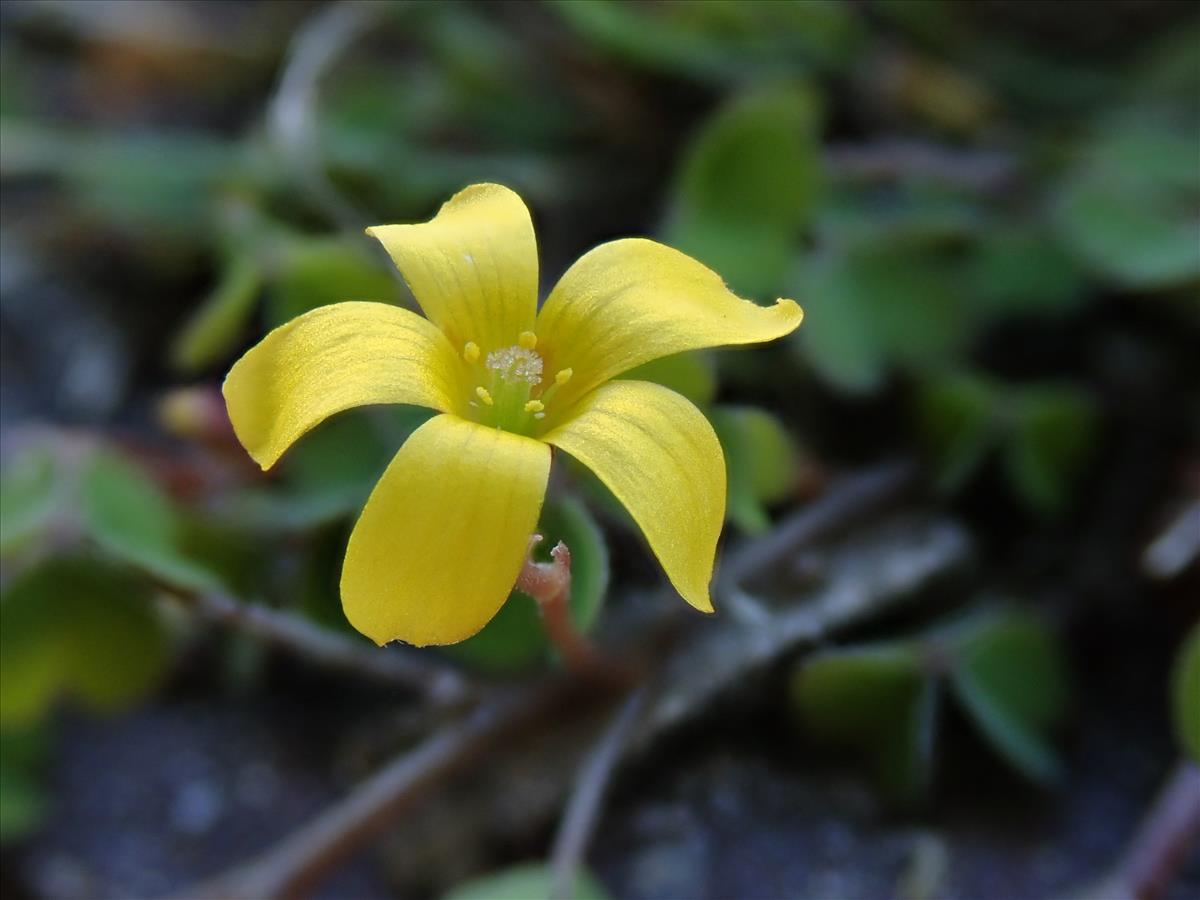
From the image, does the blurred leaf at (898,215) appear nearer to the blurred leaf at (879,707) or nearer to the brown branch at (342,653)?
the blurred leaf at (879,707)

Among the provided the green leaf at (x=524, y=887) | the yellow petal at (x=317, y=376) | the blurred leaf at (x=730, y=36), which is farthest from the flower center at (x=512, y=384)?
the blurred leaf at (x=730, y=36)

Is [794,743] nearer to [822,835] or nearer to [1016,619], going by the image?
[822,835]

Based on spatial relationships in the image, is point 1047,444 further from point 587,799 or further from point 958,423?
A: point 587,799

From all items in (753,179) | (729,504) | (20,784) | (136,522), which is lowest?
(20,784)

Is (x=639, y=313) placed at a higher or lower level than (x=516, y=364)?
higher

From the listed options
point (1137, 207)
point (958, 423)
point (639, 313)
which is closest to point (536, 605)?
point (639, 313)
